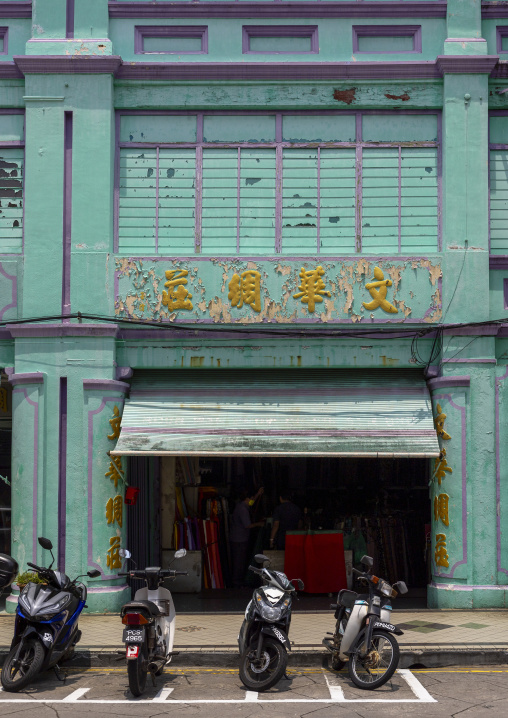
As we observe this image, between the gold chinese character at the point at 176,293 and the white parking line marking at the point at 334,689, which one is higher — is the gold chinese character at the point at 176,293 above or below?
above

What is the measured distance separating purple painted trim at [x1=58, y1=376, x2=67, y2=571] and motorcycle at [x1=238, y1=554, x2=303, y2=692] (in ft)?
14.6

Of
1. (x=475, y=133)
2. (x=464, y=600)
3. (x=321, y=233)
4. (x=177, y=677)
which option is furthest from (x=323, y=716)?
(x=475, y=133)

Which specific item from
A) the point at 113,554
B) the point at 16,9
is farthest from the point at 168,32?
the point at 113,554

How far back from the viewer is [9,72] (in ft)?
42.6

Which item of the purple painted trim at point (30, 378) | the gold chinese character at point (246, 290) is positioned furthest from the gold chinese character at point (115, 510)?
the gold chinese character at point (246, 290)

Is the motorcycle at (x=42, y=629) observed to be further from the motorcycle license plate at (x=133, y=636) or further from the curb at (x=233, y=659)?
the motorcycle license plate at (x=133, y=636)

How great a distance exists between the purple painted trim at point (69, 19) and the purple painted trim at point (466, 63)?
5.40 m

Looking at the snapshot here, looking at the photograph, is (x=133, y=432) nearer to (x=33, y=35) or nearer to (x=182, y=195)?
(x=182, y=195)

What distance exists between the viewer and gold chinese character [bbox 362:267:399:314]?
12.7m

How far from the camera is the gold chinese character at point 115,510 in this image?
12.2 metres

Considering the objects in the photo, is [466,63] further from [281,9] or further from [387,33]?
[281,9]

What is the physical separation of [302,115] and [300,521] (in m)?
6.51

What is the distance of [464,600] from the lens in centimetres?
1207

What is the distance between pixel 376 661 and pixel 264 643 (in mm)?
1101
